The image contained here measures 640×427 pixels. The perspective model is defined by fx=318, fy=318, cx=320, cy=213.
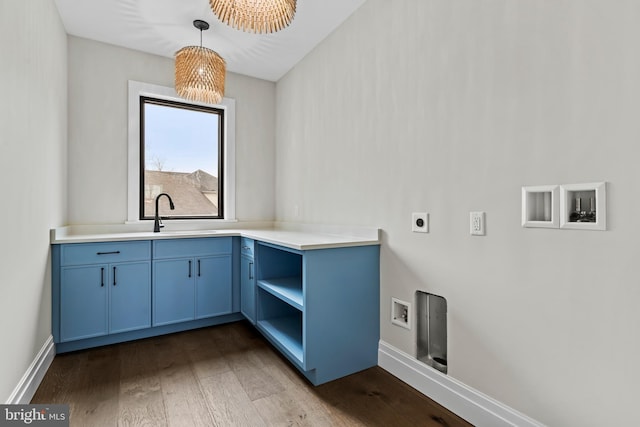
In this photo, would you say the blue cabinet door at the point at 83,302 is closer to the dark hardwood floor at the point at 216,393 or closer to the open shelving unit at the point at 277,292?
the dark hardwood floor at the point at 216,393

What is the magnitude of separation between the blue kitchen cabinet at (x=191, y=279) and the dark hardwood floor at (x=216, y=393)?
1.24ft

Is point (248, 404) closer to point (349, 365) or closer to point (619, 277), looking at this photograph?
point (349, 365)

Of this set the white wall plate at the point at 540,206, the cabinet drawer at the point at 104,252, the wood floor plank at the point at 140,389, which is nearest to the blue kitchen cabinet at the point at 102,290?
the cabinet drawer at the point at 104,252

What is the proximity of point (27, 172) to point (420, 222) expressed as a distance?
2.27 metres

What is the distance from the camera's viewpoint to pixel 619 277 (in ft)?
3.80

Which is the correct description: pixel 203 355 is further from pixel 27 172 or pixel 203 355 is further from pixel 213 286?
pixel 27 172

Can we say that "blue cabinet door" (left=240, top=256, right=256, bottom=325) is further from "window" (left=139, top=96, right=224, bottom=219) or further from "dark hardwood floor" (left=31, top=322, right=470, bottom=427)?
"window" (left=139, top=96, right=224, bottom=219)

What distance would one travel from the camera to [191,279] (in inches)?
112

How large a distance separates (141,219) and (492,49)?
126 inches

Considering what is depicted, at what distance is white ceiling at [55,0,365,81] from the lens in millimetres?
2422

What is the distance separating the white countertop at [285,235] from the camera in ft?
6.89

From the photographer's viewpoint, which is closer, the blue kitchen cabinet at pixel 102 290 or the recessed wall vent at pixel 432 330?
the recessed wall vent at pixel 432 330

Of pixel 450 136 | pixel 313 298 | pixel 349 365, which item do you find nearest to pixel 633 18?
pixel 450 136

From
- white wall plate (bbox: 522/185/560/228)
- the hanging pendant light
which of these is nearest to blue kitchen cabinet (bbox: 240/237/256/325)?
the hanging pendant light
